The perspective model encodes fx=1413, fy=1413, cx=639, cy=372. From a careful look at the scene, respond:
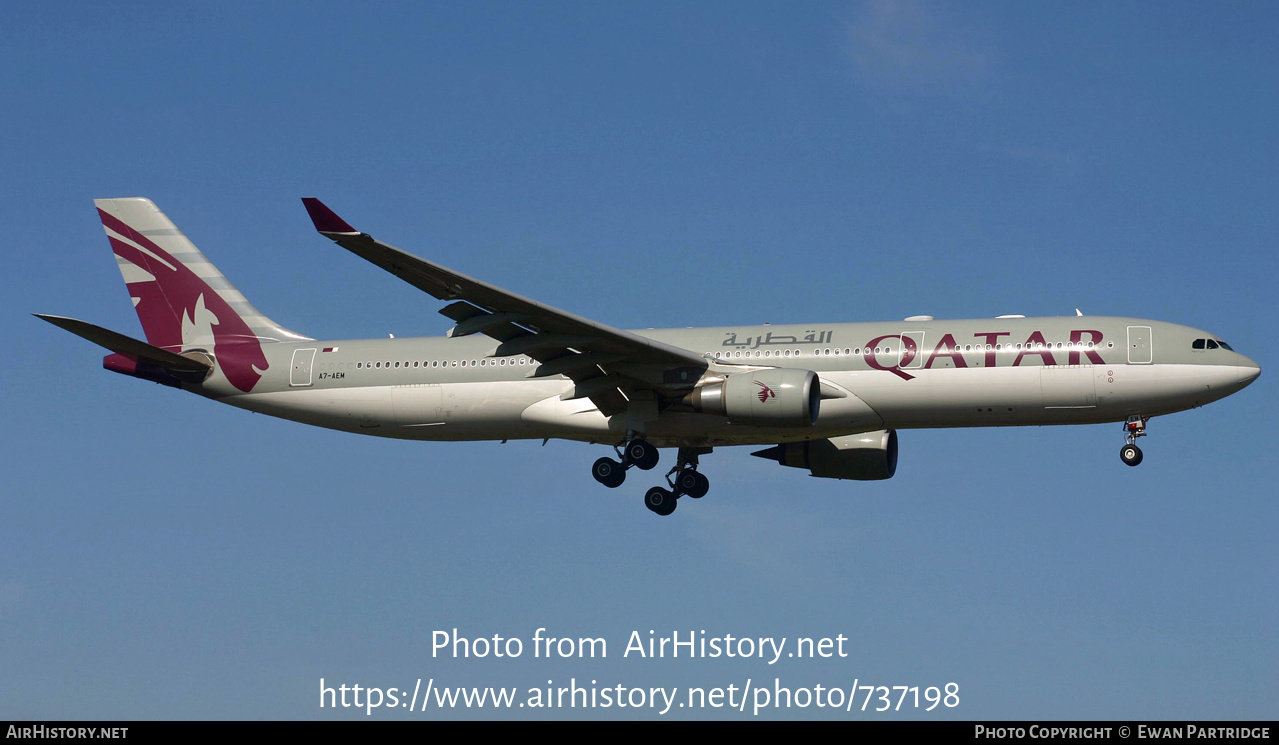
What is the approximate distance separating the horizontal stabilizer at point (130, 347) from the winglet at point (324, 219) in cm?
825

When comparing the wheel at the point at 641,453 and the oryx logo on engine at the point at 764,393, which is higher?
the oryx logo on engine at the point at 764,393

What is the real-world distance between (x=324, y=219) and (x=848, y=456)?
17.2 meters

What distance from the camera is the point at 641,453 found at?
122 ft

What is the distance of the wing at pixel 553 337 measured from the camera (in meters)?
30.5

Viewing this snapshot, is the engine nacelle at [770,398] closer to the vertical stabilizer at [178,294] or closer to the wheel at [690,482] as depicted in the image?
the wheel at [690,482]

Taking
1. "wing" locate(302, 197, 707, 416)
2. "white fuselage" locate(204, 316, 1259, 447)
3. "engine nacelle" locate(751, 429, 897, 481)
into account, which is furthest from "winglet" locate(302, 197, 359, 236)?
"engine nacelle" locate(751, 429, 897, 481)

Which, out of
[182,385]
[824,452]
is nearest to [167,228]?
[182,385]

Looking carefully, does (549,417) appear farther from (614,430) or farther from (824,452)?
(824,452)

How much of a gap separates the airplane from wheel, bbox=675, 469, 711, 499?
2.1 inches

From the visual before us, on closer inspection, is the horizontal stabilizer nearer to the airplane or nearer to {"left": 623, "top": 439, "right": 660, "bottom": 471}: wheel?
the airplane

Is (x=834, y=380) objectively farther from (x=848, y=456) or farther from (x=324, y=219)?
(x=324, y=219)

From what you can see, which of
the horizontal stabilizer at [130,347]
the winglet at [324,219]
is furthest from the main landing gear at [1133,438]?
the horizontal stabilizer at [130,347]

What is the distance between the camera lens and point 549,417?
37750 mm
